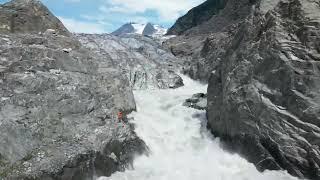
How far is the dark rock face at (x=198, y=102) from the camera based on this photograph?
2495 centimetres

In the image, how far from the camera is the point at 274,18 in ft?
62.0

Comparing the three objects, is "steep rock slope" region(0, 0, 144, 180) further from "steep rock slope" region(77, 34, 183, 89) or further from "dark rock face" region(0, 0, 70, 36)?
"steep rock slope" region(77, 34, 183, 89)

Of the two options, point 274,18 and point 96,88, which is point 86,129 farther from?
point 274,18

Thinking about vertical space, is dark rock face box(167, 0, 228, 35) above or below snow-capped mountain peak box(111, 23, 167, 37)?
above

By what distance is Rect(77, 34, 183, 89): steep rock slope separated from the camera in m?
34.8

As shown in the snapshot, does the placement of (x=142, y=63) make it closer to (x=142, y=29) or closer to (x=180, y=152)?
(x=180, y=152)

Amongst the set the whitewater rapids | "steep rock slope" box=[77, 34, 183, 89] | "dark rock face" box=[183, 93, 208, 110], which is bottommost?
the whitewater rapids

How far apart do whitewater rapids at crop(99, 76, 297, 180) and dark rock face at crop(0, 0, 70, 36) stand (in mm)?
6190

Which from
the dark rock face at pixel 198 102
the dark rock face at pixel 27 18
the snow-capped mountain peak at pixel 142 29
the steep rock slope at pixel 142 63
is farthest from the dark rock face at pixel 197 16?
the dark rock face at pixel 27 18

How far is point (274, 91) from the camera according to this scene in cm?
1745

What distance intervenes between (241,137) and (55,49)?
8.63m

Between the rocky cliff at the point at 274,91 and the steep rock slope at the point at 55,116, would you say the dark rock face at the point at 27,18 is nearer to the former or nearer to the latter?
the steep rock slope at the point at 55,116

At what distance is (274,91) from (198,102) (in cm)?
856

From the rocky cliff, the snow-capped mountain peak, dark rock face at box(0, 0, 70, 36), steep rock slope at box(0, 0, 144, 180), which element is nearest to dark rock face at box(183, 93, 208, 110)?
the rocky cliff
